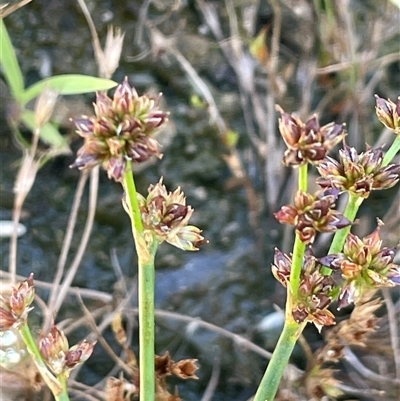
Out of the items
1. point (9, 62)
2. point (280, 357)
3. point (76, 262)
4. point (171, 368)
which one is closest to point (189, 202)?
point (76, 262)

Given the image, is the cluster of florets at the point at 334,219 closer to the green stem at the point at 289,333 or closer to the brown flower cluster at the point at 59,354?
the green stem at the point at 289,333

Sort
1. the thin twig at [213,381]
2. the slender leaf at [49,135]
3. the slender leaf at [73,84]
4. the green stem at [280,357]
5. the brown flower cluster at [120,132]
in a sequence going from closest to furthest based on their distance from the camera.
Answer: the brown flower cluster at [120,132] < the green stem at [280,357] < the slender leaf at [73,84] < the thin twig at [213,381] < the slender leaf at [49,135]

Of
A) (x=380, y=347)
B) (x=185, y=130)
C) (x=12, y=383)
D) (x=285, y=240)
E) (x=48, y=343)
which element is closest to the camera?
(x=48, y=343)

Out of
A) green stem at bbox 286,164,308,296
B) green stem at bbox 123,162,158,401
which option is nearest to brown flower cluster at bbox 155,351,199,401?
green stem at bbox 123,162,158,401

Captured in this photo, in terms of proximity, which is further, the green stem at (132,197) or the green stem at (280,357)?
the green stem at (280,357)

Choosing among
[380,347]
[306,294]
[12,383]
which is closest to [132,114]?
[306,294]

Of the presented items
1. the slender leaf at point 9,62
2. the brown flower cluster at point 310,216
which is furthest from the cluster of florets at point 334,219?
the slender leaf at point 9,62

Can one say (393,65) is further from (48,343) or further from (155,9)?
(48,343)
